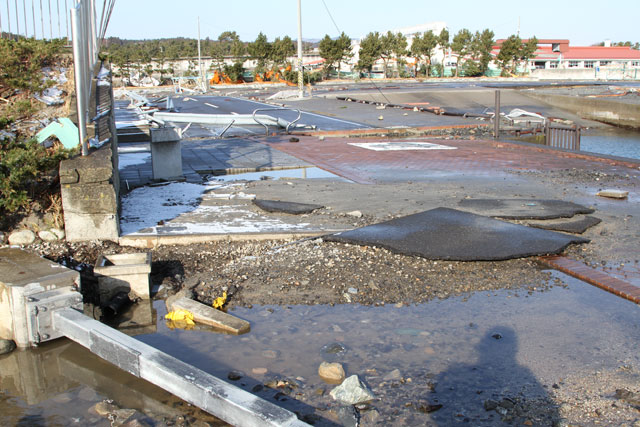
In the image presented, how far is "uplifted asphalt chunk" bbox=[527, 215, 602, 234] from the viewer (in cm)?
710

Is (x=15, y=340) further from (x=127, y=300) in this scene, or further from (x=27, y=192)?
(x=27, y=192)

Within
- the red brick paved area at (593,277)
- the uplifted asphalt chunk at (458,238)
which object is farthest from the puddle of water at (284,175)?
the red brick paved area at (593,277)

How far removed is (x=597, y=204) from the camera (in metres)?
8.62

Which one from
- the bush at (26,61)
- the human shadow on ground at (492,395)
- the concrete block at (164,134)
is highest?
the bush at (26,61)

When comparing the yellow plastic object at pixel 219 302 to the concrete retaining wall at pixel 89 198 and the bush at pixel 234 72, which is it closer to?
the concrete retaining wall at pixel 89 198

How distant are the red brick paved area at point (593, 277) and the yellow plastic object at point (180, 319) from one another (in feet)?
Answer: 11.5

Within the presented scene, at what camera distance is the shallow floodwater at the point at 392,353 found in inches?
146

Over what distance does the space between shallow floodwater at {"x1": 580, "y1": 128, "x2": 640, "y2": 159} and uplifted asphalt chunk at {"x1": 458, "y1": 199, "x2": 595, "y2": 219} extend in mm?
12439

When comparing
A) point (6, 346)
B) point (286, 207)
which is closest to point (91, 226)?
point (6, 346)

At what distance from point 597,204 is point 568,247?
256 cm

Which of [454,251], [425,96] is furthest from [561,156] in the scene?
[425,96]

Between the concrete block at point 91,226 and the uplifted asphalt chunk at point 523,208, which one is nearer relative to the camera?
the concrete block at point 91,226

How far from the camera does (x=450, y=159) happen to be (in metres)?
13.4

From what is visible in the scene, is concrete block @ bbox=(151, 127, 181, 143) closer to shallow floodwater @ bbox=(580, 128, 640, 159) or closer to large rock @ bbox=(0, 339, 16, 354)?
large rock @ bbox=(0, 339, 16, 354)
